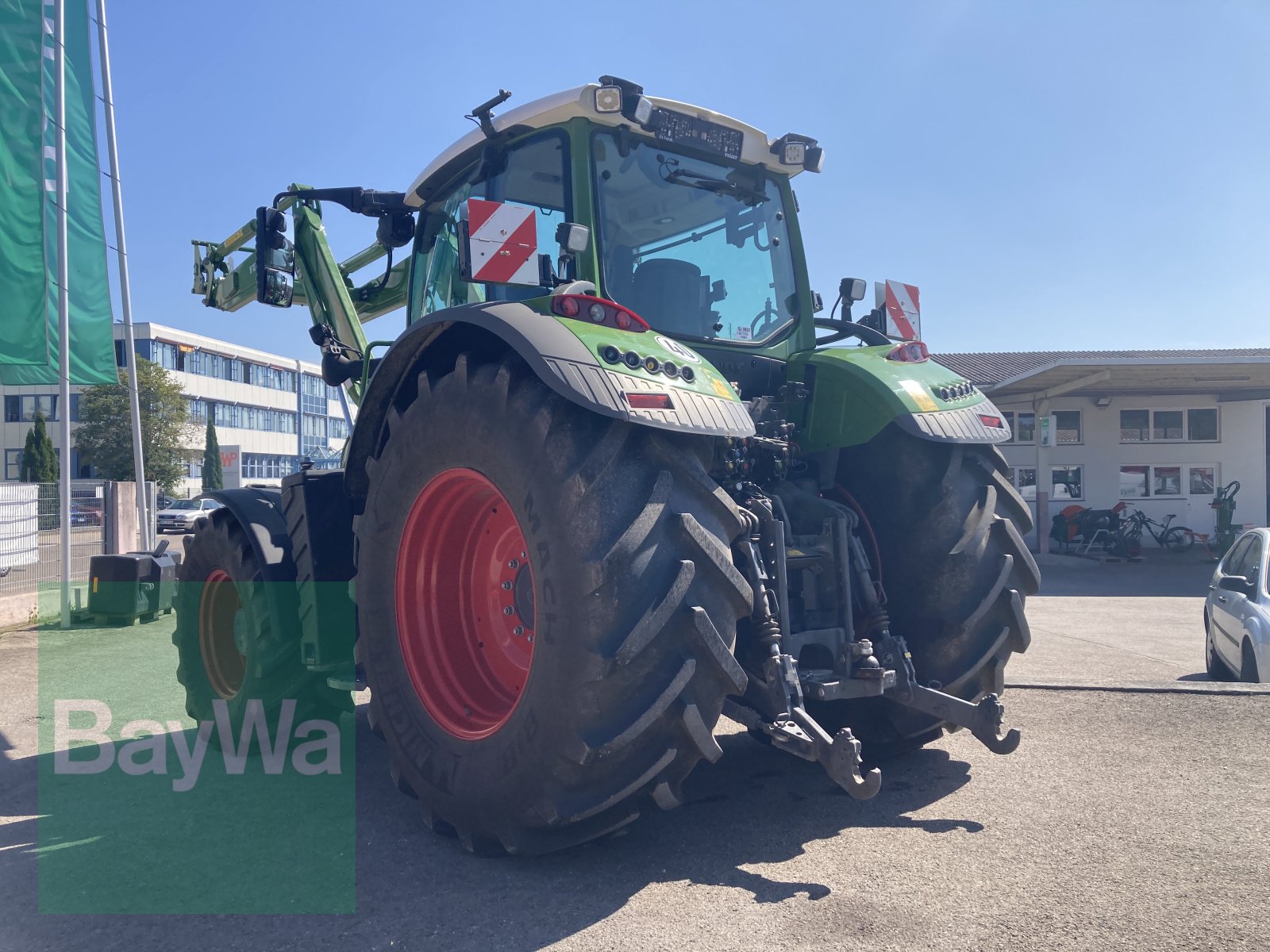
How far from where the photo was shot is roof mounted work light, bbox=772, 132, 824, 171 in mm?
4465

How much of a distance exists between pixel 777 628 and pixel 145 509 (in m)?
10.4

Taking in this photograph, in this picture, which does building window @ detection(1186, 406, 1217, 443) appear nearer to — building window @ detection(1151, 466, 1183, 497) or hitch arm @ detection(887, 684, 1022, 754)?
building window @ detection(1151, 466, 1183, 497)

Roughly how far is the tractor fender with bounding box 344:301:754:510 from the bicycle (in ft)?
65.5

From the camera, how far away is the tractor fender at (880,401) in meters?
3.87

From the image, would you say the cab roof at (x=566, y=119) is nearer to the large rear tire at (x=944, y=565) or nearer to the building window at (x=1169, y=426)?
the large rear tire at (x=944, y=565)

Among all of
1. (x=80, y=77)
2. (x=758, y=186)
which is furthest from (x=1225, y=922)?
(x=80, y=77)

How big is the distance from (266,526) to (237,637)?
64 cm

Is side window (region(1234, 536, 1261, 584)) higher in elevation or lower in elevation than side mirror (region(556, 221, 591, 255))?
lower

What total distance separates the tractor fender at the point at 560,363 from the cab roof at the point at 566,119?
3.34 feet

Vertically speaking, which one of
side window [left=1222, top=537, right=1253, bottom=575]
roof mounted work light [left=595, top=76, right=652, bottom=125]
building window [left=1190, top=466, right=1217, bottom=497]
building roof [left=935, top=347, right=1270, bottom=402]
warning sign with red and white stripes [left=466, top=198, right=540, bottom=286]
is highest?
building roof [left=935, top=347, right=1270, bottom=402]

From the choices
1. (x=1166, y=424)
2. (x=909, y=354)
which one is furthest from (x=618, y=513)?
(x=1166, y=424)

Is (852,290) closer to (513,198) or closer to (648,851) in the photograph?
(513,198)

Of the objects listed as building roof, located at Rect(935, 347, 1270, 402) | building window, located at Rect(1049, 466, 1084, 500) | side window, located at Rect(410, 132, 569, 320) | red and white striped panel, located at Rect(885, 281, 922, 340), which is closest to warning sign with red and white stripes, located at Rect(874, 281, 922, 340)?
red and white striped panel, located at Rect(885, 281, 922, 340)

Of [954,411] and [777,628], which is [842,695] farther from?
[954,411]
